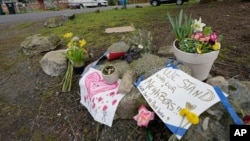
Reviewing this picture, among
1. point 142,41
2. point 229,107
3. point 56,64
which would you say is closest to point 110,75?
point 142,41

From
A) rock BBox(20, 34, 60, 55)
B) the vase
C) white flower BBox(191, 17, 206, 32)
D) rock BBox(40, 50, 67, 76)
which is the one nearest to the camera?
the vase

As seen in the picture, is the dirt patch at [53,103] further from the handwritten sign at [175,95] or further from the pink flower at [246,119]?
the pink flower at [246,119]

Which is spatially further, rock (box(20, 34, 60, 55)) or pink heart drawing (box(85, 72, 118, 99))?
rock (box(20, 34, 60, 55))

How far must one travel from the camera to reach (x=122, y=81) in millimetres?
1460

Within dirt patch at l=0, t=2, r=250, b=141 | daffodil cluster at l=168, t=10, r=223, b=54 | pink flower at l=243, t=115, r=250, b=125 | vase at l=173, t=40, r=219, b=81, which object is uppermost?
daffodil cluster at l=168, t=10, r=223, b=54

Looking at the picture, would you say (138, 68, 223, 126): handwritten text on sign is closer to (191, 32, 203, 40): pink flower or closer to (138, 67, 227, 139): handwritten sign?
(138, 67, 227, 139): handwritten sign

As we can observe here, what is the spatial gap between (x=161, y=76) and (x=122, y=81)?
1.02 ft

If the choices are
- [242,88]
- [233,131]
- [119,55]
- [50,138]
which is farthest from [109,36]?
[233,131]

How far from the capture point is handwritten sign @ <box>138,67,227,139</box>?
3.74 feet

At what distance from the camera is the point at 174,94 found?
129 centimetres

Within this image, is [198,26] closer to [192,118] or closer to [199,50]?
[199,50]

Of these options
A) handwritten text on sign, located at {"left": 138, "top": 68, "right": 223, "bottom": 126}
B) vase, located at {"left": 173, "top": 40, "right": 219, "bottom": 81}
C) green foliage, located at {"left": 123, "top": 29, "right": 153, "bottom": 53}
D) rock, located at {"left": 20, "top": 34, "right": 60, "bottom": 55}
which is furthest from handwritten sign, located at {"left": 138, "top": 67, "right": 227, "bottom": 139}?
rock, located at {"left": 20, "top": 34, "right": 60, "bottom": 55}

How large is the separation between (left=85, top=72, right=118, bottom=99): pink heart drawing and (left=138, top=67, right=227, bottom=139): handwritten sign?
28 cm

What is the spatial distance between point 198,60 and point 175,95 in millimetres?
398
